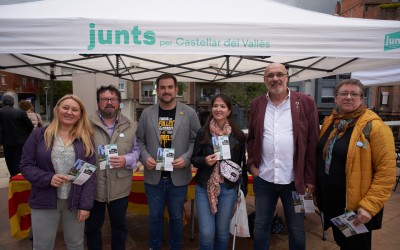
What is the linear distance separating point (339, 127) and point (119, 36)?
196cm

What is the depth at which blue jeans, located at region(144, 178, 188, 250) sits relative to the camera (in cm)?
253

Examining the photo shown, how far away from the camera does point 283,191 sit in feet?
7.45

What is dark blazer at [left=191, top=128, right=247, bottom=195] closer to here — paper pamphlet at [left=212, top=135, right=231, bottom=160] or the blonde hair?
paper pamphlet at [left=212, top=135, right=231, bottom=160]

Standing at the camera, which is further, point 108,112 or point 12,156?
point 12,156

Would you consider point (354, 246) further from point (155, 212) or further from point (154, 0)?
point (154, 0)

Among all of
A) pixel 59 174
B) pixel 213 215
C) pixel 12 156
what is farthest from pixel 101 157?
pixel 12 156

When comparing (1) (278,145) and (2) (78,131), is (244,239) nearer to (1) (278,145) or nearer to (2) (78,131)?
(1) (278,145)

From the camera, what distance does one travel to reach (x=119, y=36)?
6.98 ft

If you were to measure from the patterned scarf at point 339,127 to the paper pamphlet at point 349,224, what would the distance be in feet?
1.14

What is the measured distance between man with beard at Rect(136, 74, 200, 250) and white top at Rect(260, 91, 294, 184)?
718 mm

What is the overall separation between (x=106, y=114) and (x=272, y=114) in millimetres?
1516

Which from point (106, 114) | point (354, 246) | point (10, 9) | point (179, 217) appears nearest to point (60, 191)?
point (106, 114)

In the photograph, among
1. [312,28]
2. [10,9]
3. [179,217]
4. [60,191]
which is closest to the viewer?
[60,191]

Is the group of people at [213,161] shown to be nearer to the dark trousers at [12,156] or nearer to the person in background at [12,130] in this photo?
the person in background at [12,130]
